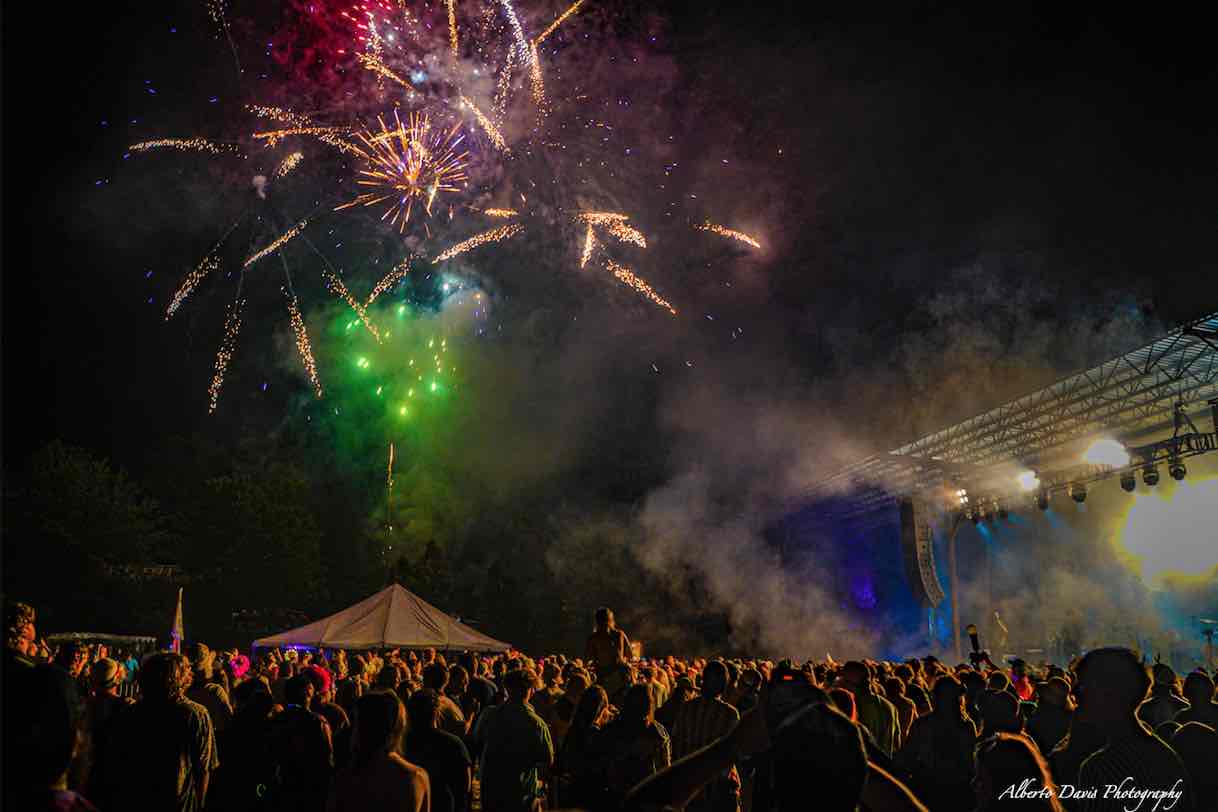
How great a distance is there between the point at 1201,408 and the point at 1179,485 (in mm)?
6816

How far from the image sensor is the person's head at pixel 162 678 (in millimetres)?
4184

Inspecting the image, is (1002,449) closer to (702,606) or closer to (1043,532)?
(1043,532)

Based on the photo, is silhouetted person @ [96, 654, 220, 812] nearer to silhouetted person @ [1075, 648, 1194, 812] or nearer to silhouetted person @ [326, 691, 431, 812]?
silhouetted person @ [326, 691, 431, 812]

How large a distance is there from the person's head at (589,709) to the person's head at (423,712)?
122 centimetres

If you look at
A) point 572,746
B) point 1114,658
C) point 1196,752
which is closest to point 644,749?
point 572,746

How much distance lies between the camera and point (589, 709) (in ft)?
16.4

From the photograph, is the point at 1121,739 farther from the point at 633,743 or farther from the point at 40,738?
the point at 40,738

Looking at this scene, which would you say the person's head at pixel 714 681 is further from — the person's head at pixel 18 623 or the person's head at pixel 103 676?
the person's head at pixel 103 676

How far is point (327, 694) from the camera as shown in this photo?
6648 millimetres

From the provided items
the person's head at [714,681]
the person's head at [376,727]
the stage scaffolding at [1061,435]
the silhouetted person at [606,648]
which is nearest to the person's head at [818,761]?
the person's head at [376,727]

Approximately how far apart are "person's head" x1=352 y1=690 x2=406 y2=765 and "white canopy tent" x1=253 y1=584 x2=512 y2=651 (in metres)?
11.1

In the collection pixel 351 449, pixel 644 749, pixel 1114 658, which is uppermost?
pixel 351 449

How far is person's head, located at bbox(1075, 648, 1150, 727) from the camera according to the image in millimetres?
3121

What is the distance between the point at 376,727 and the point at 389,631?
11.7m
